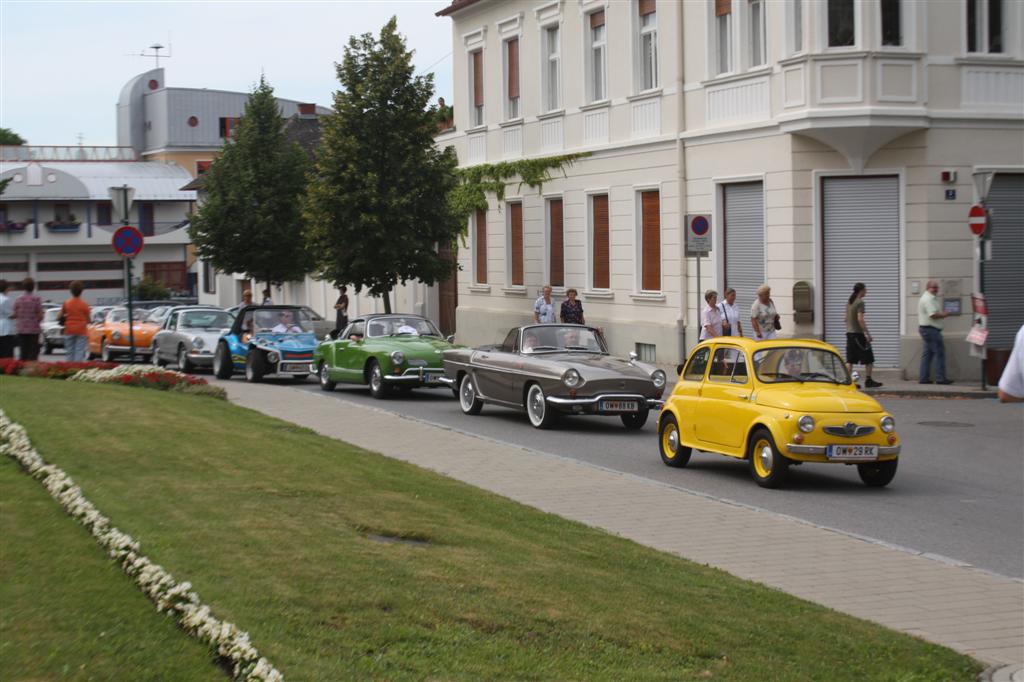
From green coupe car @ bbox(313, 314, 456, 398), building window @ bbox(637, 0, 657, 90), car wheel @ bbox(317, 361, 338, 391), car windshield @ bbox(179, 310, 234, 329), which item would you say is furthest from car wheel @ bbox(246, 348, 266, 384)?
building window @ bbox(637, 0, 657, 90)

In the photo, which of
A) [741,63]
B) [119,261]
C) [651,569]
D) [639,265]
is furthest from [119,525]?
[119,261]

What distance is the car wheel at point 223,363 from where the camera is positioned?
28.9 meters

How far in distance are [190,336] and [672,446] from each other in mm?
18145

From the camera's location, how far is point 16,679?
5.18 m

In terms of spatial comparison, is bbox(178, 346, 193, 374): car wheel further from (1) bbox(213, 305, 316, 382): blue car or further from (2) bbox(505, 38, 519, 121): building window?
(2) bbox(505, 38, 519, 121): building window

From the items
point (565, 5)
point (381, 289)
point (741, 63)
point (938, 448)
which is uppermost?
point (565, 5)

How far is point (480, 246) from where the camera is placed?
39.9 meters

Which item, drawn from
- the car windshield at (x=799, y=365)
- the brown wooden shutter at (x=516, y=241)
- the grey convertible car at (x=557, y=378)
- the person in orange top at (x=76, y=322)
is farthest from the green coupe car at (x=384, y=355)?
the brown wooden shutter at (x=516, y=241)

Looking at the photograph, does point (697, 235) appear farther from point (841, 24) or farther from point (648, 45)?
point (648, 45)

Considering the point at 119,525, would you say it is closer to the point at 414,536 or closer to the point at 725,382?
the point at 414,536

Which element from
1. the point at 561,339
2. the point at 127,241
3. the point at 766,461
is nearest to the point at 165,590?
the point at 766,461

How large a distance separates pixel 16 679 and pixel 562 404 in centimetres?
1359

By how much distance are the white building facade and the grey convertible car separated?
6.98m

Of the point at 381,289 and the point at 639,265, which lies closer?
the point at 639,265
